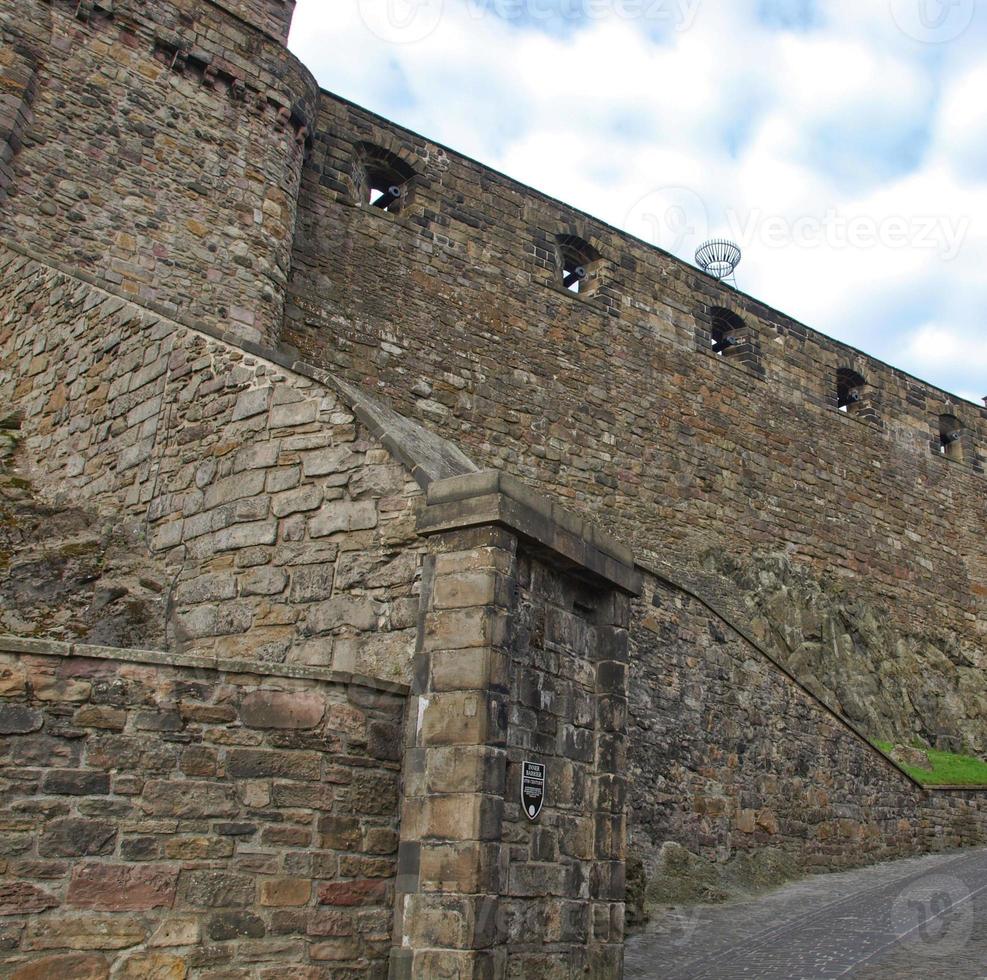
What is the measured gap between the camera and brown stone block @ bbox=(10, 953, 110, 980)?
4574 millimetres

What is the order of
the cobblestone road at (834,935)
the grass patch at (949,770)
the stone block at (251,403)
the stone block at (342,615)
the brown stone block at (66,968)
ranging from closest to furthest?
1. the brown stone block at (66,968)
2. the stone block at (342,615)
3. the cobblestone road at (834,935)
4. the stone block at (251,403)
5. the grass patch at (949,770)

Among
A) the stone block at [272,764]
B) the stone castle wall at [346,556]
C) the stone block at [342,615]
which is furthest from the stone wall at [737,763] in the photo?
the stone block at [272,764]

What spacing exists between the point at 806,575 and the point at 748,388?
3.48 metres

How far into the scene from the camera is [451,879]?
5559mm

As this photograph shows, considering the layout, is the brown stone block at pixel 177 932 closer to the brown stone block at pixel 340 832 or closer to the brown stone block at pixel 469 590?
the brown stone block at pixel 340 832

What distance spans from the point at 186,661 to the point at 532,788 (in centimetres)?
200

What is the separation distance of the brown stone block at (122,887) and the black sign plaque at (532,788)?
1.87 m

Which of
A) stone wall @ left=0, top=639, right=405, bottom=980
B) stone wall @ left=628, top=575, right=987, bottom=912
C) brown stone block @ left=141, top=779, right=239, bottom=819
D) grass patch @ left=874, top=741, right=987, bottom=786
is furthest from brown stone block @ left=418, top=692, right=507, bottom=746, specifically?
grass patch @ left=874, top=741, right=987, bottom=786

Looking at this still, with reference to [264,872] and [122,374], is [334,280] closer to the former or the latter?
[122,374]

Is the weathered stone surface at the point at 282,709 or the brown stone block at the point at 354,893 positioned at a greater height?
the weathered stone surface at the point at 282,709

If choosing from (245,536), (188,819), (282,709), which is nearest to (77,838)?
(188,819)

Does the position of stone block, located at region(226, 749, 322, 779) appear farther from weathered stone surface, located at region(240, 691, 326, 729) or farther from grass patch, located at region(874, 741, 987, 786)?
grass patch, located at region(874, 741, 987, 786)

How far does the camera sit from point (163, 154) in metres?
12.5

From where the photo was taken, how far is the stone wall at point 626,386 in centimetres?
1534
